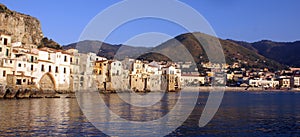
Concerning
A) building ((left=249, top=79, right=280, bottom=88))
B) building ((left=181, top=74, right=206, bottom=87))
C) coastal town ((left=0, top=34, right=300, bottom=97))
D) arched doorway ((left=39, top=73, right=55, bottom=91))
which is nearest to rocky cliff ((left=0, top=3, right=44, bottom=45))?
coastal town ((left=0, top=34, right=300, bottom=97))

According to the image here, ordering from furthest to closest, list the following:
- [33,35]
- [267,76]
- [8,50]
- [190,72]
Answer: [267,76]
[190,72]
[33,35]
[8,50]

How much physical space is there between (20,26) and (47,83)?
2504 cm

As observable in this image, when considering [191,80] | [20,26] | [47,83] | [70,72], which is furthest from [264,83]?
[47,83]

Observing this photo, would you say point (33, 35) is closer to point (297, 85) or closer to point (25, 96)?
point (25, 96)

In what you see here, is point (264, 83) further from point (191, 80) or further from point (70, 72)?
point (70, 72)

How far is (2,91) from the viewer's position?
4528cm

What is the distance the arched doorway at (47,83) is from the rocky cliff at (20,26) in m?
17.6

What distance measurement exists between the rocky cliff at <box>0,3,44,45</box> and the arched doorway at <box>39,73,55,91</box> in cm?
1760

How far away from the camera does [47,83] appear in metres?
59.2

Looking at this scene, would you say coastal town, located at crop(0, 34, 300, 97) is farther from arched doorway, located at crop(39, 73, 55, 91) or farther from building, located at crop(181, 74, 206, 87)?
building, located at crop(181, 74, 206, 87)

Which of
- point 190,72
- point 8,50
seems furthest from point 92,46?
point 190,72

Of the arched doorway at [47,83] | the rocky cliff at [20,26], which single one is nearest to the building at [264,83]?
the rocky cliff at [20,26]

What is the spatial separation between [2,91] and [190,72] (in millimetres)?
126738

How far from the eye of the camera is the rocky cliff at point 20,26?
72.7 metres
